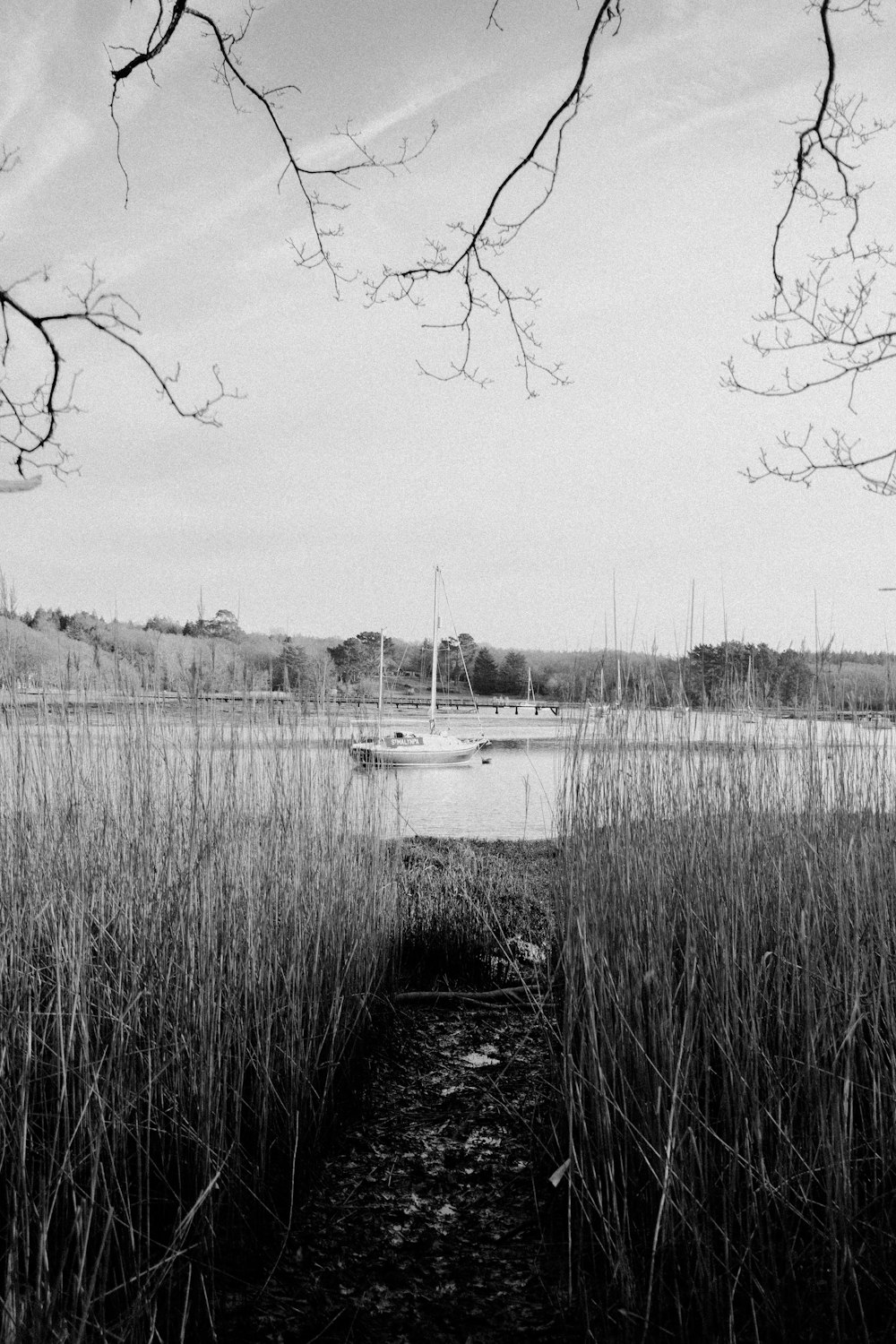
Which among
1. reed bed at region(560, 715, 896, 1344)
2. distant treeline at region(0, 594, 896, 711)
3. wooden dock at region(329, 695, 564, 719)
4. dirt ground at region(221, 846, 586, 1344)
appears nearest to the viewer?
reed bed at region(560, 715, 896, 1344)

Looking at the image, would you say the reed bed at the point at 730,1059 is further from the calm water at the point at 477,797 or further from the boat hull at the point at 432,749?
the boat hull at the point at 432,749

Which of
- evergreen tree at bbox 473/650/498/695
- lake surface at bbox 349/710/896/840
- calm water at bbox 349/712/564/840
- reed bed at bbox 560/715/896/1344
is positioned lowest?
calm water at bbox 349/712/564/840

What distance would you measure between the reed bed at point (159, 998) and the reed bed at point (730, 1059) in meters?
0.68

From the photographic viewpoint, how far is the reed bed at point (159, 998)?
1592mm

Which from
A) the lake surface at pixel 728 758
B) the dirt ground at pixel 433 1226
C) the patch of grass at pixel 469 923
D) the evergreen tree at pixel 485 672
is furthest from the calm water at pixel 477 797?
the evergreen tree at pixel 485 672

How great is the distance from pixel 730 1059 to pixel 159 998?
1.15 m

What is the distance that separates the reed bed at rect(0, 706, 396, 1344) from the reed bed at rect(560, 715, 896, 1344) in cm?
68

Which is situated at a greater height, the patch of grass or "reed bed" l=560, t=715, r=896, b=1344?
"reed bed" l=560, t=715, r=896, b=1344

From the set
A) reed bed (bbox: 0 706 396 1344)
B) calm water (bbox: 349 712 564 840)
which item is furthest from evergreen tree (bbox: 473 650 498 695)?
reed bed (bbox: 0 706 396 1344)

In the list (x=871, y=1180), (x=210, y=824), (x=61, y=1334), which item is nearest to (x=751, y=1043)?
(x=871, y=1180)

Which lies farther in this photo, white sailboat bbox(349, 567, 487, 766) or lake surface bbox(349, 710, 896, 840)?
white sailboat bbox(349, 567, 487, 766)

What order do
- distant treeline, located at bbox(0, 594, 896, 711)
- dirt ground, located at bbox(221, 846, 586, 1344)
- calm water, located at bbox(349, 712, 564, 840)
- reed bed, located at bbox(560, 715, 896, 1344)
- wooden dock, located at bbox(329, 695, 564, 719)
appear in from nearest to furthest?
reed bed, located at bbox(560, 715, 896, 1344) < dirt ground, located at bbox(221, 846, 586, 1344) < distant treeline, located at bbox(0, 594, 896, 711) < wooden dock, located at bbox(329, 695, 564, 719) < calm water, located at bbox(349, 712, 564, 840)

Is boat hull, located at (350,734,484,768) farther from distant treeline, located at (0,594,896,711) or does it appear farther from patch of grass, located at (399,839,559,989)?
distant treeline, located at (0,594,896,711)

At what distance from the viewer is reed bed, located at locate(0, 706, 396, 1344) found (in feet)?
5.22
